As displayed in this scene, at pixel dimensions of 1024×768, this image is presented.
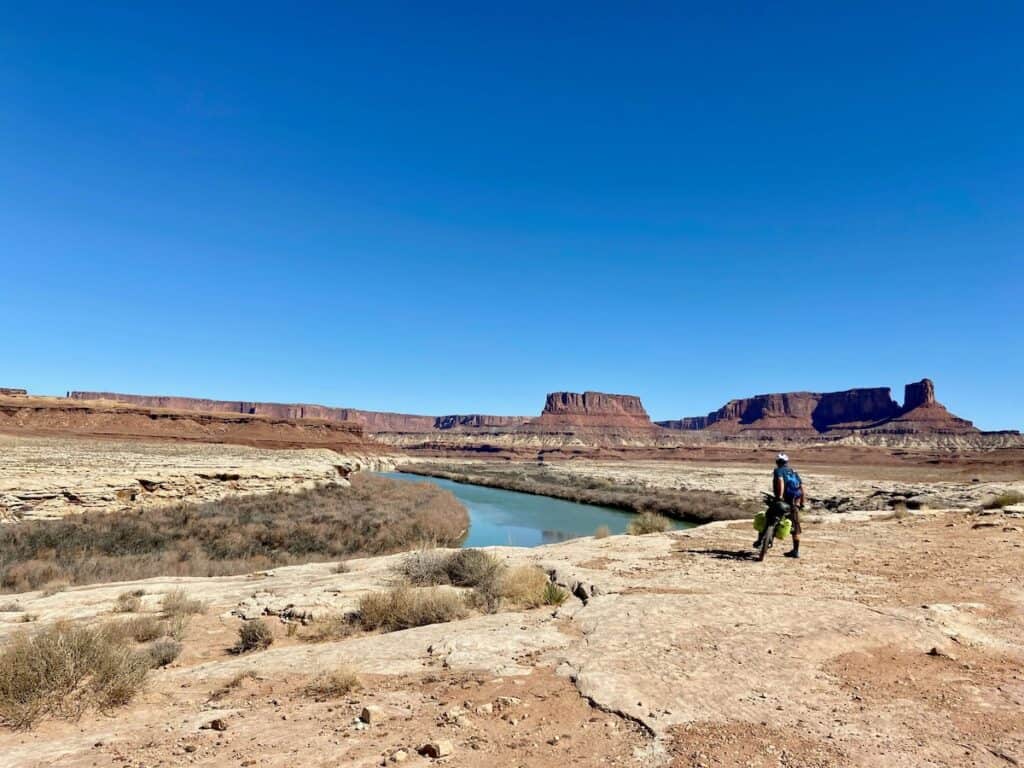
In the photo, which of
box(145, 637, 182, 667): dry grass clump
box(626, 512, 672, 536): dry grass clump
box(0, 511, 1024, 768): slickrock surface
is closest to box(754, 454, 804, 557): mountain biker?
box(0, 511, 1024, 768): slickrock surface

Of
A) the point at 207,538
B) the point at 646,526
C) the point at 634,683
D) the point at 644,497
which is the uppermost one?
the point at 634,683

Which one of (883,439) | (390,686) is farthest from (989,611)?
(883,439)

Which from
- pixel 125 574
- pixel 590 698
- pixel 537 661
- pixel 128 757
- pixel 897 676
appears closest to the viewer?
pixel 128 757

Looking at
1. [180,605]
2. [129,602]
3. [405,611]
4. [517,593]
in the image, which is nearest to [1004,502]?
[517,593]

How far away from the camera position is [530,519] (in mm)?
33562

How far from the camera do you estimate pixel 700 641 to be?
220 inches

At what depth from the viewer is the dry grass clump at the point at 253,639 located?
6668 mm

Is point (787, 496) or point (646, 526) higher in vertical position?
point (787, 496)

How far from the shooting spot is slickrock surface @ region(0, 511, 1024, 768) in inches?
147

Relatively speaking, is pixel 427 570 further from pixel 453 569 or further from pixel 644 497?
pixel 644 497

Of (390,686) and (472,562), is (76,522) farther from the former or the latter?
(390,686)

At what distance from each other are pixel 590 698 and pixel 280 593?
6302 mm

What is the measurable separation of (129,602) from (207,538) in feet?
27.0

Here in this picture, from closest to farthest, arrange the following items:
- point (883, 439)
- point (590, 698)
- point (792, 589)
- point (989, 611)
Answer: point (590, 698) → point (989, 611) → point (792, 589) → point (883, 439)
